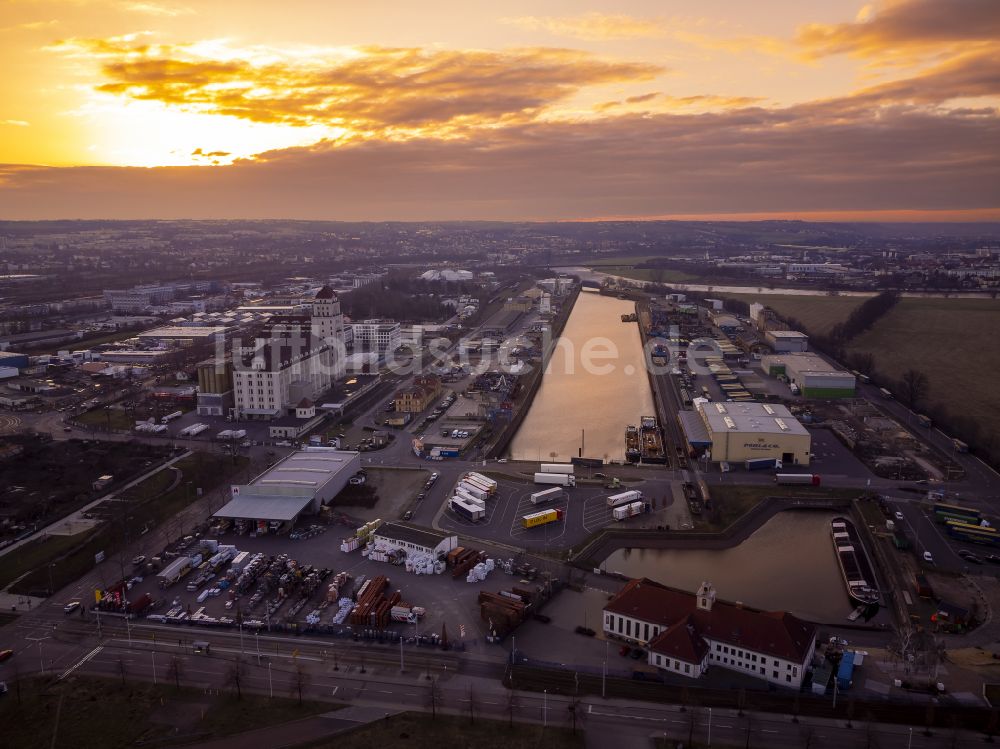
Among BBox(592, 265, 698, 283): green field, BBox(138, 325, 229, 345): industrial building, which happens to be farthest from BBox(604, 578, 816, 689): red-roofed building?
BBox(592, 265, 698, 283): green field

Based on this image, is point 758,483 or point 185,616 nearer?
point 185,616

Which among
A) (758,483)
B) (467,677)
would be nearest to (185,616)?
(467,677)

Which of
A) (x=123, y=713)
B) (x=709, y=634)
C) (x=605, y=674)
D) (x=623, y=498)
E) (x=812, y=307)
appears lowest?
(x=123, y=713)

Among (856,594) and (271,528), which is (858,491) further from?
(271,528)

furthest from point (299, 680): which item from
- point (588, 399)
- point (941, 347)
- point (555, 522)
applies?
point (941, 347)

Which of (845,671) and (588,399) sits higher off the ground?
(845,671)

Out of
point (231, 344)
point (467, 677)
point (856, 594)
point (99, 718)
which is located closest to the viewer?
point (99, 718)

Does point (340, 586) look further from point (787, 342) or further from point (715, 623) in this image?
point (787, 342)

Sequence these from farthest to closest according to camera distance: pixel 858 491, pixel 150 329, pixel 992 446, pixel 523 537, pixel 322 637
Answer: pixel 150 329 → pixel 992 446 → pixel 858 491 → pixel 523 537 → pixel 322 637
